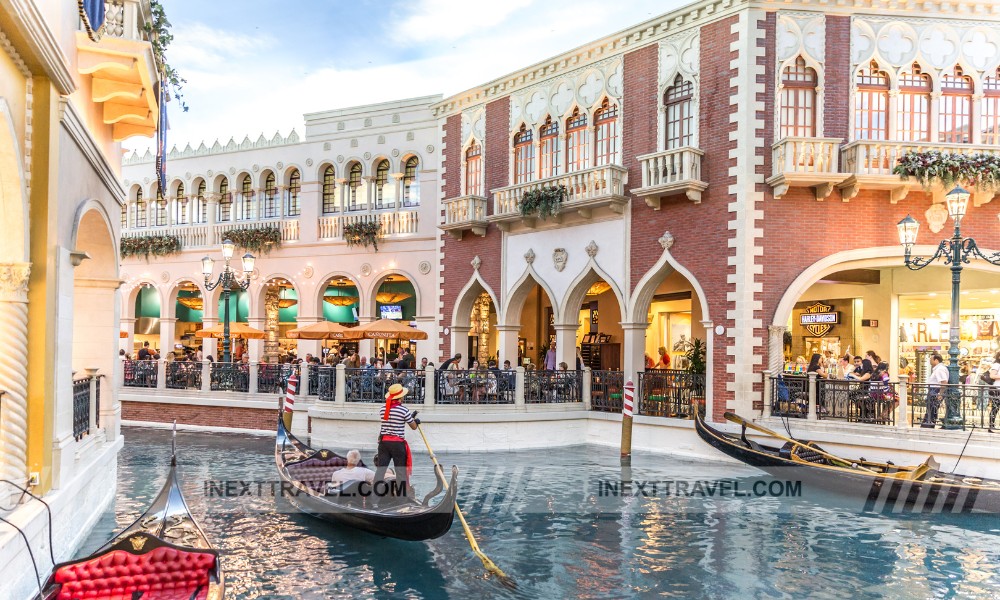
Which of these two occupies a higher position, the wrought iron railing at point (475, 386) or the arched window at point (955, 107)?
the arched window at point (955, 107)

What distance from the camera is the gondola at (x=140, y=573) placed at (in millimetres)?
4809

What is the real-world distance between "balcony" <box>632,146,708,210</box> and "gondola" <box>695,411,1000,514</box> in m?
4.32

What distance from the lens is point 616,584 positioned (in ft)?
22.3

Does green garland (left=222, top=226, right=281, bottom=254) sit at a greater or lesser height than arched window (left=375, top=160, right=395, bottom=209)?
lesser

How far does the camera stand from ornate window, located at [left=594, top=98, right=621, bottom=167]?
48.6 ft

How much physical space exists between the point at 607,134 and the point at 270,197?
9971 millimetres

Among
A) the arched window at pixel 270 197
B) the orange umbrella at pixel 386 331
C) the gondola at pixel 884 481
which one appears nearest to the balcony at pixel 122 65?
the orange umbrella at pixel 386 331

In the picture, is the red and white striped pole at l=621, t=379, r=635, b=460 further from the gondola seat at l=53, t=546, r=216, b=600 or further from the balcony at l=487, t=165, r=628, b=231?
the gondola seat at l=53, t=546, r=216, b=600

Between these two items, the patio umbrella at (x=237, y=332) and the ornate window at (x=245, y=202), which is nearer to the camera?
the patio umbrella at (x=237, y=332)

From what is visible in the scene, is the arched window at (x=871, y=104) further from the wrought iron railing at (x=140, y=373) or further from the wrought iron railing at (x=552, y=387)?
the wrought iron railing at (x=140, y=373)

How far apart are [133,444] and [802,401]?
11814mm

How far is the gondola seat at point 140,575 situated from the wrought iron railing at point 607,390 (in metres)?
10.1

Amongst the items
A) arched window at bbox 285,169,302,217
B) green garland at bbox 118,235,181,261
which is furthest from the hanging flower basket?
green garland at bbox 118,235,181,261

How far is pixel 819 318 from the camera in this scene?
15055 millimetres
